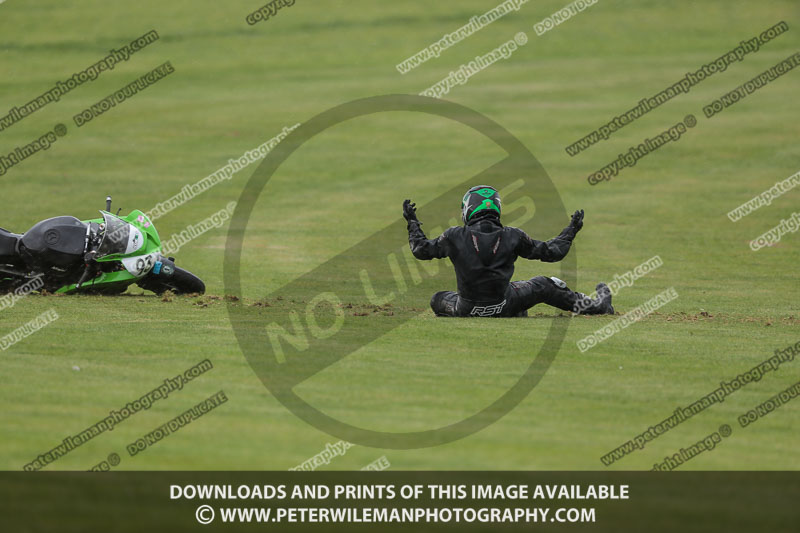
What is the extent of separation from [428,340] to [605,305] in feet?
13.5

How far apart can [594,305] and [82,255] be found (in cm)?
881

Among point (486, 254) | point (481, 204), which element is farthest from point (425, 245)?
point (481, 204)

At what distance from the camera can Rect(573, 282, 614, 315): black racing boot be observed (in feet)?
55.3

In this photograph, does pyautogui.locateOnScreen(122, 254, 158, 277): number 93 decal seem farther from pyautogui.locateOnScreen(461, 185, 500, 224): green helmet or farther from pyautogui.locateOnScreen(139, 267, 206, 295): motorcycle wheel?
pyautogui.locateOnScreen(461, 185, 500, 224): green helmet

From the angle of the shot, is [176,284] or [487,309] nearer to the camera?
[487,309]

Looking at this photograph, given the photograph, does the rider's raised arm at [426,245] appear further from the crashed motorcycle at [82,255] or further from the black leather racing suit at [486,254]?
the crashed motorcycle at [82,255]

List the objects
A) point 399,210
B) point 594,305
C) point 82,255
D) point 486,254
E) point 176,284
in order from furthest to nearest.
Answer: point 399,210 → point 176,284 → point 594,305 → point 82,255 → point 486,254

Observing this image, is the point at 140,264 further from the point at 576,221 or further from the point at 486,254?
the point at 576,221

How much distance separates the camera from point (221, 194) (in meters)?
33.5

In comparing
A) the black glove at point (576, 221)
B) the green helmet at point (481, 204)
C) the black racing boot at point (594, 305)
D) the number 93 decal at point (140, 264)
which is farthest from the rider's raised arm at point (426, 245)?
the number 93 decal at point (140, 264)

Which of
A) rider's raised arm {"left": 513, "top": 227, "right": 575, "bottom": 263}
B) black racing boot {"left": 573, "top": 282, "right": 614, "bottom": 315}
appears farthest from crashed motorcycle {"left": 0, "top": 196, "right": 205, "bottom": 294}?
black racing boot {"left": 573, "top": 282, "right": 614, "bottom": 315}

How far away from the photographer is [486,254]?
50.7 ft

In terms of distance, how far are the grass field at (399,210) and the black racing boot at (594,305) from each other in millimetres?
840
